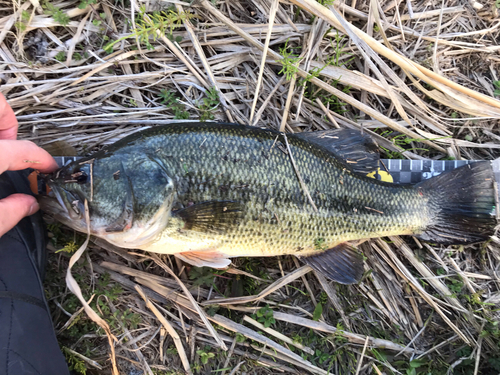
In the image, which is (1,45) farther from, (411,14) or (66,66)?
(411,14)

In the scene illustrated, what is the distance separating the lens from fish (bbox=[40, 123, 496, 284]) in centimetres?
222

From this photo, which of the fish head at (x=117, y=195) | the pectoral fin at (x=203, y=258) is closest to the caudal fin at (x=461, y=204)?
the pectoral fin at (x=203, y=258)

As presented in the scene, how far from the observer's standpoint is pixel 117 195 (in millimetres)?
2197

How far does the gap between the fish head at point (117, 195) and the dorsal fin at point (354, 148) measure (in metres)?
1.50

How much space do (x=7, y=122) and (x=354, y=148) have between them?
2.97 metres

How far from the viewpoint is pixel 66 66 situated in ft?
9.21

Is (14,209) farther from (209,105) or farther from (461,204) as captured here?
(461,204)

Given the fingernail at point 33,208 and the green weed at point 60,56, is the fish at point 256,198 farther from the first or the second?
the green weed at point 60,56

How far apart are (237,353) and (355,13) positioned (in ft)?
11.6

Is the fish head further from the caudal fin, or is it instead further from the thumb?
the caudal fin

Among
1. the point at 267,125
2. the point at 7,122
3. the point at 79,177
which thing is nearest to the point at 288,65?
the point at 267,125

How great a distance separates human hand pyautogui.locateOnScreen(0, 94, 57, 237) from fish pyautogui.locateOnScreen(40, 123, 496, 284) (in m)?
0.17

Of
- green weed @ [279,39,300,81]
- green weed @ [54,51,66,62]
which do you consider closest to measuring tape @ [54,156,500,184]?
green weed @ [279,39,300,81]

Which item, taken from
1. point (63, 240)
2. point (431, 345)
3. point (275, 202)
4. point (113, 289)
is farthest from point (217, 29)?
point (431, 345)
